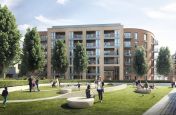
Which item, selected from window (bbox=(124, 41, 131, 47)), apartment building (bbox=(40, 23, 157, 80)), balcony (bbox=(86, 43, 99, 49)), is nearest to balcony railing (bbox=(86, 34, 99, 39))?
apartment building (bbox=(40, 23, 157, 80))

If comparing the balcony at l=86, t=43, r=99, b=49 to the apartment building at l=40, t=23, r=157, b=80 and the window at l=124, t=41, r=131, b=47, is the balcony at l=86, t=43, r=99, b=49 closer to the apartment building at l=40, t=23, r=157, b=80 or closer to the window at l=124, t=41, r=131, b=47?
the apartment building at l=40, t=23, r=157, b=80

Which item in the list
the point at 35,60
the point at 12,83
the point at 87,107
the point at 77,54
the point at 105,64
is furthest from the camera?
the point at 105,64

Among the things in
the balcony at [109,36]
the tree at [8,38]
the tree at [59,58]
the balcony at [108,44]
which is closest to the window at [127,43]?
the balcony at [108,44]

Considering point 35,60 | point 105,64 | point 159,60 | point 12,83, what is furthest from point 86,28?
point 12,83

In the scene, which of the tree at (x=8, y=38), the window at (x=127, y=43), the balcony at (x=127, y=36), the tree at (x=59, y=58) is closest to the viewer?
the tree at (x=8, y=38)

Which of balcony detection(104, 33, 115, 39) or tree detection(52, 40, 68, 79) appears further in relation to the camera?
balcony detection(104, 33, 115, 39)

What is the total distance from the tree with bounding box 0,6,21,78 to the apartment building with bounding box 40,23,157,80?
48.1m

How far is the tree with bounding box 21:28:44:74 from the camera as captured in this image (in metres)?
61.5

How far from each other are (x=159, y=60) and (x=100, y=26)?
2043cm

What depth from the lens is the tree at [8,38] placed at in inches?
1881

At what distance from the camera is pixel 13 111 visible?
26.2 m

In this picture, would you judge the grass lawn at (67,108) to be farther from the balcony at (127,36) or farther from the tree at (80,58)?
the balcony at (127,36)

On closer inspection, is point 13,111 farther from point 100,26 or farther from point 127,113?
point 100,26

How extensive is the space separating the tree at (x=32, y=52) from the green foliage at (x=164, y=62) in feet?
146
